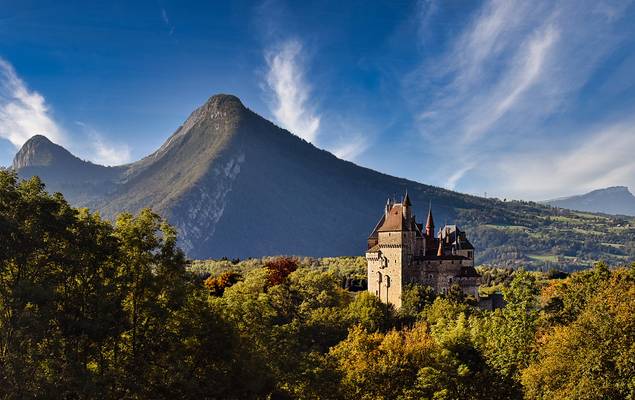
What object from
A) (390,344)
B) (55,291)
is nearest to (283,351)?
(390,344)

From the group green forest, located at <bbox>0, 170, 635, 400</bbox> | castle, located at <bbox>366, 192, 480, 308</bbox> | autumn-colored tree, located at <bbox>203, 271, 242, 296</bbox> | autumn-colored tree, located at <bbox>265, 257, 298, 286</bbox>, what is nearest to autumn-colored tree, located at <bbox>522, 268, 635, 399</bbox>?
green forest, located at <bbox>0, 170, 635, 400</bbox>

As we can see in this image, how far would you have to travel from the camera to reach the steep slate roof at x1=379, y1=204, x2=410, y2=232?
78.4 meters

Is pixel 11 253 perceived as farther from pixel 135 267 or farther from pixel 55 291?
pixel 135 267

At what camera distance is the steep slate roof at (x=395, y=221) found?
257 ft

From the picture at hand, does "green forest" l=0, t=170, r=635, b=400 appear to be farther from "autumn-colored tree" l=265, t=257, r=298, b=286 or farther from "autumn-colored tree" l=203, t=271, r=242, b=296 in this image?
"autumn-colored tree" l=265, t=257, r=298, b=286

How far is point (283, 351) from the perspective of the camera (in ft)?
111

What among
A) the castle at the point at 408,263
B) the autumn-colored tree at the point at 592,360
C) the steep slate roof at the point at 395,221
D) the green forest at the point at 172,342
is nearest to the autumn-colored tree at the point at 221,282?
the castle at the point at 408,263

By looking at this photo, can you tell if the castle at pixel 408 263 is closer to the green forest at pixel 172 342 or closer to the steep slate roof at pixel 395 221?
the steep slate roof at pixel 395 221

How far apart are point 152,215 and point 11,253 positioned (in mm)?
6741

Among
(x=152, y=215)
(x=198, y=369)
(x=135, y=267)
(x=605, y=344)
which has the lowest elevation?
(x=198, y=369)

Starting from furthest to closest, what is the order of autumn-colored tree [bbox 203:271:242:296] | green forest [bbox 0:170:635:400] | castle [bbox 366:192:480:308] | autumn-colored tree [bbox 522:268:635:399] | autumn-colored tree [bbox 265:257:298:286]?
autumn-colored tree [bbox 265:257:298:286] < castle [bbox 366:192:480:308] < autumn-colored tree [bbox 203:271:242:296] < autumn-colored tree [bbox 522:268:635:399] < green forest [bbox 0:170:635:400]

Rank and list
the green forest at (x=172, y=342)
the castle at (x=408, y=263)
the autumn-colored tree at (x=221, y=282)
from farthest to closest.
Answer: the castle at (x=408, y=263) → the autumn-colored tree at (x=221, y=282) → the green forest at (x=172, y=342)

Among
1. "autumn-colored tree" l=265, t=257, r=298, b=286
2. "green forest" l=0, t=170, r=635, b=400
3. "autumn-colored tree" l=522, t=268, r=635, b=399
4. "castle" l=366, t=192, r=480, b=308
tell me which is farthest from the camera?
"autumn-colored tree" l=265, t=257, r=298, b=286

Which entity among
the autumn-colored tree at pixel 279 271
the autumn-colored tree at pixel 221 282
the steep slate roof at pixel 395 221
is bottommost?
the autumn-colored tree at pixel 221 282
